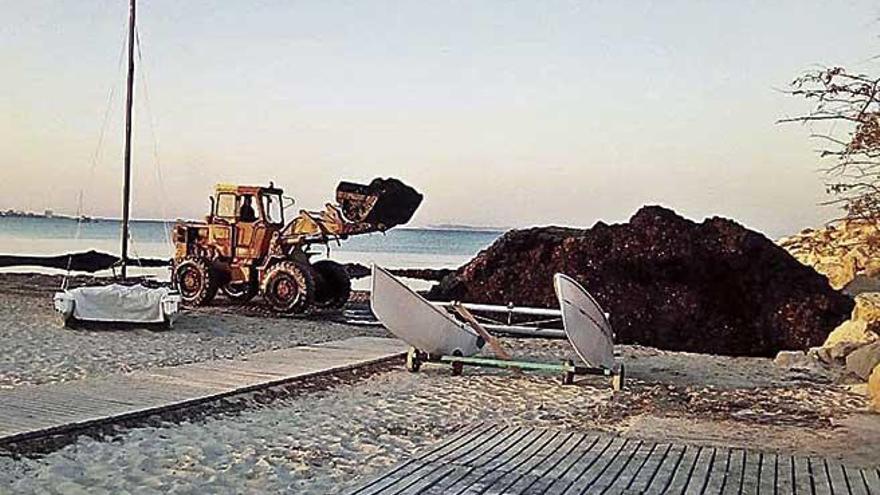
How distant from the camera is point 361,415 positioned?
7953 mm

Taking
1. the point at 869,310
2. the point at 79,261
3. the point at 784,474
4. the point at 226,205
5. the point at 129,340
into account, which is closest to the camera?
the point at 784,474

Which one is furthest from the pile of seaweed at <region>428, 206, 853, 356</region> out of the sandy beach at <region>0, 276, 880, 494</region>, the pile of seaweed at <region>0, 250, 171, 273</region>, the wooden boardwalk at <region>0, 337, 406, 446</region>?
the pile of seaweed at <region>0, 250, 171, 273</region>

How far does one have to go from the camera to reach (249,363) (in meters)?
10.2

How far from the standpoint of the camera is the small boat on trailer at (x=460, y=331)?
9.86m

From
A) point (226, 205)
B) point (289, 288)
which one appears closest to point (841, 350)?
point (289, 288)

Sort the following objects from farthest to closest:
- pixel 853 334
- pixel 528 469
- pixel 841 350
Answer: pixel 853 334, pixel 841 350, pixel 528 469

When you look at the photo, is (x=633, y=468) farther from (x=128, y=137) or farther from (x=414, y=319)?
(x=128, y=137)

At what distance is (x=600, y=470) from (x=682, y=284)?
1212cm

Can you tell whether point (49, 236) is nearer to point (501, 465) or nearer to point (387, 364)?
point (387, 364)

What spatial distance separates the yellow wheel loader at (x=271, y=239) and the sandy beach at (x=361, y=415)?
10.4 ft

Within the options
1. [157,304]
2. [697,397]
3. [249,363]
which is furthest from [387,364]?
[157,304]

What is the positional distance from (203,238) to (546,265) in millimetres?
6262

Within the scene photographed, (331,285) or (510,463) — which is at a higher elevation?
(331,285)

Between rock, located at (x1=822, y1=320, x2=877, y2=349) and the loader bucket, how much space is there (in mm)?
7488
